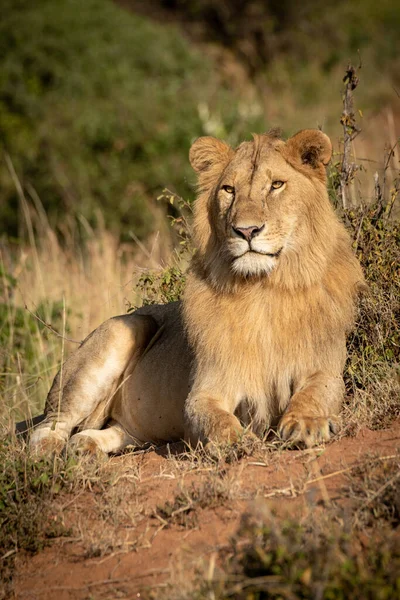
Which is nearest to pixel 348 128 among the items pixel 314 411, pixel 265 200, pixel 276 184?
pixel 276 184

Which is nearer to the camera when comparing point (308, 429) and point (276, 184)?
point (308, 429)

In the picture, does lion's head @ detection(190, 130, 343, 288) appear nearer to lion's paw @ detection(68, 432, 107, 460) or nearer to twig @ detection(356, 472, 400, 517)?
lion's paw @ detection(68, 432, 107, 460)

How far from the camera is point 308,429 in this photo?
4.17 metres

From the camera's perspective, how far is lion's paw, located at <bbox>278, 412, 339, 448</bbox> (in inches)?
163

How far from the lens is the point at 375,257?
5445 millimetres

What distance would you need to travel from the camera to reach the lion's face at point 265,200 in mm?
4441

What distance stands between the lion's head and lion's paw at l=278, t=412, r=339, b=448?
798 millimetres

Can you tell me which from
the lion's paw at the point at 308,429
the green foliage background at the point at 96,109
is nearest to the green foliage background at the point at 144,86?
the green foliage background at the point at 96,109

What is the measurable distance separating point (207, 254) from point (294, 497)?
1683 mm

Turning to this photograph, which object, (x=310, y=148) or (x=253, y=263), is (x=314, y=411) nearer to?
(x=253, y=263)

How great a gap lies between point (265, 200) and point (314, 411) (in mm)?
1154

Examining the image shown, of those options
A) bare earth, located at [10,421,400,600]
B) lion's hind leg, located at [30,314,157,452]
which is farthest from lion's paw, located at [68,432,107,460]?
bare earth, located at [10,421,400,600]

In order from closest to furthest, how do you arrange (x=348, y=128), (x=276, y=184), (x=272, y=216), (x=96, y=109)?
1. (x=272, y=216)
2. (x=276, y=184)
3. (x=348, y=128)
4. (x=96, y=109)

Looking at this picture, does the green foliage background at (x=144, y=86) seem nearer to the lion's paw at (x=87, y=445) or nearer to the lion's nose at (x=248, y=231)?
the lion's paw at (x=87, y=445)
